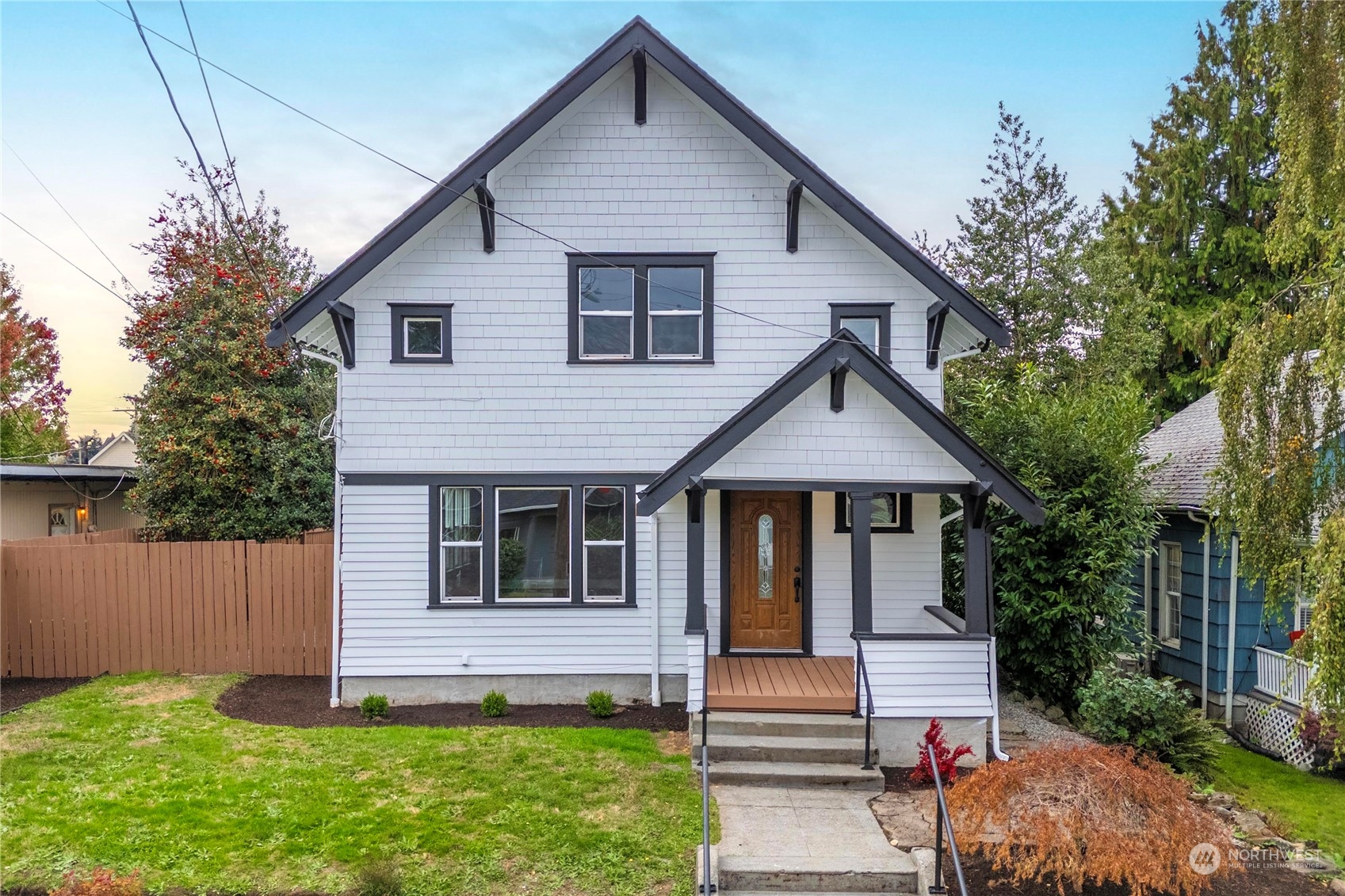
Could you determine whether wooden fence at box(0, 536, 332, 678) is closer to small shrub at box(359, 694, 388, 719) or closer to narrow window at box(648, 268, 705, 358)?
small shrub at box(359, 694, 388, 719)

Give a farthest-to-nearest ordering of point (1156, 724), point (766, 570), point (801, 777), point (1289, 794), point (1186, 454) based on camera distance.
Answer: point (1186, 454)
point (766, 570)
point (1289, 794)
point (1156, 724)
point (801, 777)

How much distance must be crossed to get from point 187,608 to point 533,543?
5722 mm

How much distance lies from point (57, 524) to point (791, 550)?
752 inches

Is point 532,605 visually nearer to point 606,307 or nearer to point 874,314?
point 606,307

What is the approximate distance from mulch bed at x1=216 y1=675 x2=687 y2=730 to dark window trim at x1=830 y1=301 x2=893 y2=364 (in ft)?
17.6

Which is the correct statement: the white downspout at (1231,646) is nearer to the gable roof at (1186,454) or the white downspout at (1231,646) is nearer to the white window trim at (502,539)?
the gable roof at (1186,454)

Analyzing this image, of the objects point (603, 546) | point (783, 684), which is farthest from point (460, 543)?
point (783, 684)

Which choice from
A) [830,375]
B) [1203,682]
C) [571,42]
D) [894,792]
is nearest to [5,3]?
[571,42]

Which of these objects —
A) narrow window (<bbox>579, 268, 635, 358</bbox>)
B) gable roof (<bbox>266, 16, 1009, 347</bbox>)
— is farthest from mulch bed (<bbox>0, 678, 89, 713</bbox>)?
narrow window (<bbox>579, 268, 635, 358</bbox>)

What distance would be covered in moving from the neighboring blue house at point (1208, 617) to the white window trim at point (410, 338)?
9998 mm

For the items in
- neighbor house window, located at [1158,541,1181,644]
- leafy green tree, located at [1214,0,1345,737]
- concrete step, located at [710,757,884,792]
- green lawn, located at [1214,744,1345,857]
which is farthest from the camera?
neighbor house window, located at [1158,541,1181,644]

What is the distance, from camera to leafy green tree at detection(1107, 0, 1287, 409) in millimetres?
21312

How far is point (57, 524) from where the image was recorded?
18.2 m

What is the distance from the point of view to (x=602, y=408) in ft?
31.5
